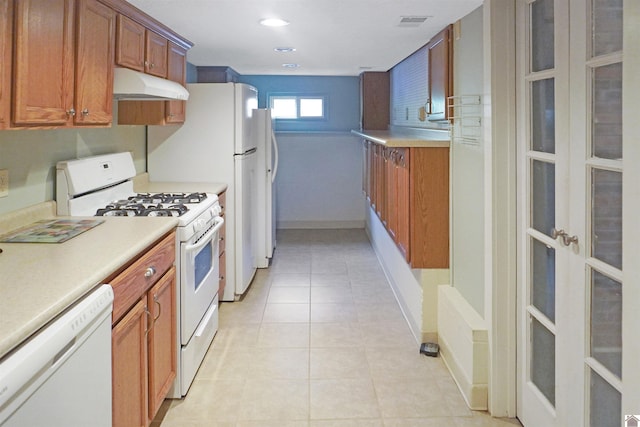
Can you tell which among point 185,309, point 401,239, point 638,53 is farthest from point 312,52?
point 638,53

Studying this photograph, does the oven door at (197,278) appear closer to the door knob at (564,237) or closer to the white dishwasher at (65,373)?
the white dishwasher at (65,373)

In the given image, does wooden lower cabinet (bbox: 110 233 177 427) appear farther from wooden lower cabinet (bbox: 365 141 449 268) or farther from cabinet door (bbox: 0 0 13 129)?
wooden lower cabinet (bbox: 365 141 449 268)

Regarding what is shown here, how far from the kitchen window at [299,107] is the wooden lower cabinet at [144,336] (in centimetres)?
504

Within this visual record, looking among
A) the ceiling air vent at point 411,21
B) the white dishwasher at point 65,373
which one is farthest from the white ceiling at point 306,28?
the white dishwasher at point 65,373

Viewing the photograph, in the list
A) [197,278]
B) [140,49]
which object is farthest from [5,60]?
[197,278]

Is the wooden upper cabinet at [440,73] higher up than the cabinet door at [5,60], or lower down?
higher up

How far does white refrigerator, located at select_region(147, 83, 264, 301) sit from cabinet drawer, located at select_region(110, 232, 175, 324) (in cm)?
165

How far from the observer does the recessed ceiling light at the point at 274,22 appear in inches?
130

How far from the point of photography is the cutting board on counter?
6.87 ft

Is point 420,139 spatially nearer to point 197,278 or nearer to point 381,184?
point 381,184

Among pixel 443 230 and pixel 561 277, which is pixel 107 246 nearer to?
pixel 561 277

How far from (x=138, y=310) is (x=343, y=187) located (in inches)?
214

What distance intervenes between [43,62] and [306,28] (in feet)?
6.35

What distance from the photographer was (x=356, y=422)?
2.43m
